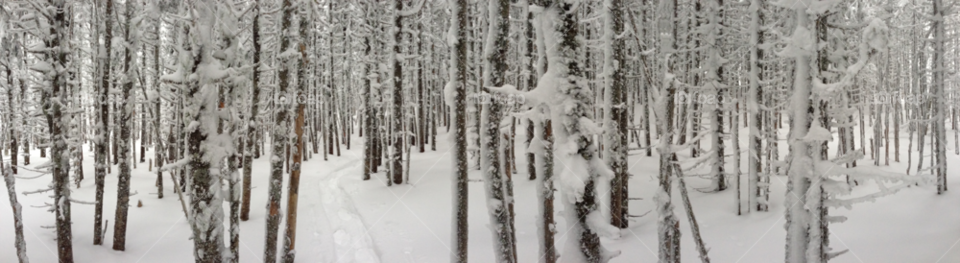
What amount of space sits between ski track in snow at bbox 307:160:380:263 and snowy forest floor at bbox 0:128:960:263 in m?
0.03

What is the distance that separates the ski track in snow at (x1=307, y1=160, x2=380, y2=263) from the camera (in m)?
10.0

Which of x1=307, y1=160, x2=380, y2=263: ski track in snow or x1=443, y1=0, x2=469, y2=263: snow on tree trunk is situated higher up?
x1=443, y1=0, x2=469, y2=263: snow on tree trunk

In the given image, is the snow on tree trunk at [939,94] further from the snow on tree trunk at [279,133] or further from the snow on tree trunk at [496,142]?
the snow on tree trunk at [279,133]

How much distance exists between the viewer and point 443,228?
39.4 feet

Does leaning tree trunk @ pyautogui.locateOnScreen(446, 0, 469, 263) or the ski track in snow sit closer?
leaning tree trunk @ pyautogui.locateOnScreen(446, 0, 469, 263)

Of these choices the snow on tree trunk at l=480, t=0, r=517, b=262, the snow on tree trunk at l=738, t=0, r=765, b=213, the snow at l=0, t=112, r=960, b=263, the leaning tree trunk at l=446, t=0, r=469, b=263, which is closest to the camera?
the snow on tree trunk at l=480, t=0, r=517, b=262

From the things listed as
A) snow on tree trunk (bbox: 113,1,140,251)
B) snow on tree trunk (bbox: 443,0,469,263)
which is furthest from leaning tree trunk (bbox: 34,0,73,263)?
snow on tree trunk (bbox: 443,0,469,263)

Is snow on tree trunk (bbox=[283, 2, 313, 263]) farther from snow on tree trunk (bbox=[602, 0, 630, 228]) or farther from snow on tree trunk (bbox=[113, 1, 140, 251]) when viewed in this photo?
snow on tree trunk (bbox=[602, 0, 630, 228])

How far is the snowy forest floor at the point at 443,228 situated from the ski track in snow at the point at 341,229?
33mm

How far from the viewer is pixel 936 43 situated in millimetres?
12398

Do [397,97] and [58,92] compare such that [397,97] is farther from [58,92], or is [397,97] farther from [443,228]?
[58,92]

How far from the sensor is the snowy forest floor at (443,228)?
9742mm

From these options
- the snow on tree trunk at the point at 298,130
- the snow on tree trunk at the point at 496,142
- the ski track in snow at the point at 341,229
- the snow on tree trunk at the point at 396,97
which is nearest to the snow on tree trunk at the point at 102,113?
the ski track in snow at the point at 341,229

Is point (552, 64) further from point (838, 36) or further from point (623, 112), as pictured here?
point (623, 112)
